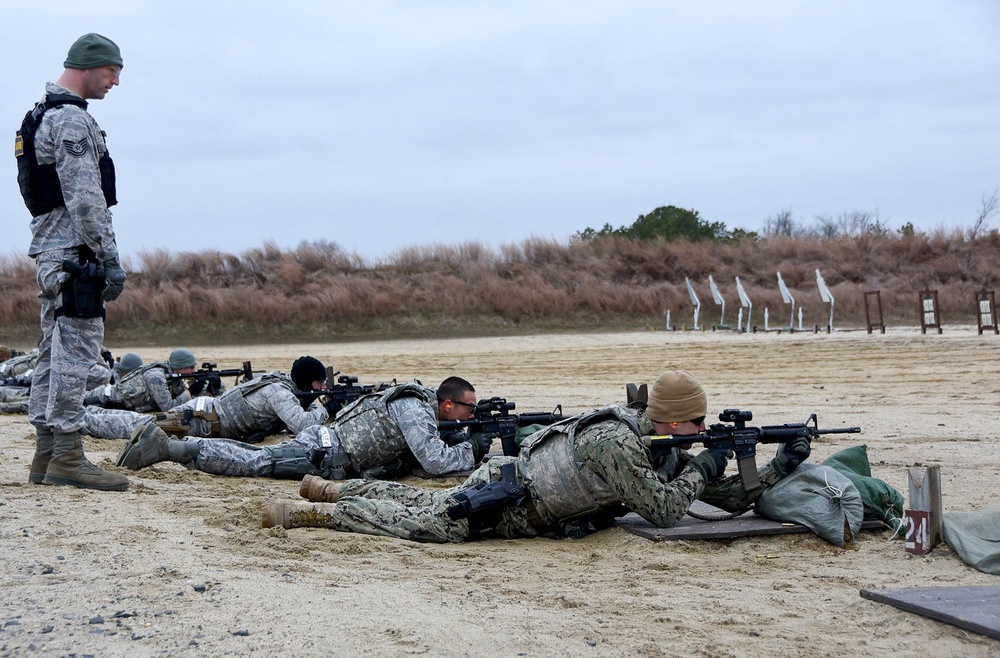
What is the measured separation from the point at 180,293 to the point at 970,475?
28.0 metres

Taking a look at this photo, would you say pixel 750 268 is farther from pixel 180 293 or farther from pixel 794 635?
pixel 794 635

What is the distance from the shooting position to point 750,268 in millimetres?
35875

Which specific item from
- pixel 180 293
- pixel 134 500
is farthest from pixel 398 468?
pixel 180 293

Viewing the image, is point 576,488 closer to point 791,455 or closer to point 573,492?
point 573,492

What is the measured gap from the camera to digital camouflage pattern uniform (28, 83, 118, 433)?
5.70 metres

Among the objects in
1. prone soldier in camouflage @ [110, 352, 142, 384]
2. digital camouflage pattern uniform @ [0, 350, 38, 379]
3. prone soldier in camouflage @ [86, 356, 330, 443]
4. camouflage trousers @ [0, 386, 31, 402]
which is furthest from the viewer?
digital camouflage pattern uniform @ [0, 350, 38, 379]

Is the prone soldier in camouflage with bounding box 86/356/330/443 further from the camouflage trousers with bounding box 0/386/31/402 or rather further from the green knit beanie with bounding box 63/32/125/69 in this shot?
the camouflage trousers with bounding box 0/386/31/402

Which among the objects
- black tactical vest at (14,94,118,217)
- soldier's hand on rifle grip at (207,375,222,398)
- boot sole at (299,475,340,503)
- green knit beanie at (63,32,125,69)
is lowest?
boot sole at (299,475,340,503)

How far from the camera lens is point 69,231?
19.1 feet

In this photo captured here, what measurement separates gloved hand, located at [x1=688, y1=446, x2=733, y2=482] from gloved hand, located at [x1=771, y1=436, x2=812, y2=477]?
10.4 inches

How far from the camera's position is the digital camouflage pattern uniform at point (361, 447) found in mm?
7086

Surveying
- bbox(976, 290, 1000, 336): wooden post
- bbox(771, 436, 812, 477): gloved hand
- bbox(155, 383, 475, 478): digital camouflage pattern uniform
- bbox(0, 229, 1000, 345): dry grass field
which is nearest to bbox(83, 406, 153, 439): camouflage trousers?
bbox(155, 383, 475, 478): digital camouflage pattern uniform

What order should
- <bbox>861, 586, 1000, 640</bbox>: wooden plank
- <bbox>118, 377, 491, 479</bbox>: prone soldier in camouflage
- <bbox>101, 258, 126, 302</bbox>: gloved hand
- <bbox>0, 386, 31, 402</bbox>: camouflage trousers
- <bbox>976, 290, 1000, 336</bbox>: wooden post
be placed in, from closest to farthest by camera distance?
<bbox>861, 586, 1000, 640</bbox>: wooden plank, <bbox>101, 258, 126, 302</bbox>: gloved hand, <bbox>118, 377, 491, 479</bbox>: prone soldier in camouflage, <bbox>0, 386, 31, 402</bbox>: camouflage trousers, <bbox>976, 290, 1000, 336</bbox>: wooden post

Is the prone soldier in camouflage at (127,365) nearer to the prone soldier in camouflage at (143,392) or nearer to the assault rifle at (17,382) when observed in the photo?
the assault rifle at (17,382)
